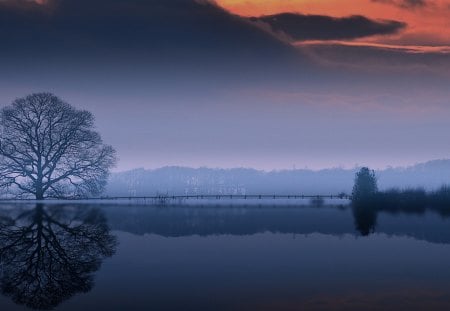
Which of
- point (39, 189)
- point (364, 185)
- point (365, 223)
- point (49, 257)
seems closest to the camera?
point (49, 257)

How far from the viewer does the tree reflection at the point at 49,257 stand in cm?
1745

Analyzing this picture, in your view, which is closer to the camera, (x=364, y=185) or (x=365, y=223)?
(x=365, y=223)

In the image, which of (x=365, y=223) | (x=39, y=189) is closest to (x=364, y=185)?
(x=365, y=223)

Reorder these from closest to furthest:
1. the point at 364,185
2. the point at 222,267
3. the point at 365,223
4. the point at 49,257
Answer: the point at 222,267
the point at 49,257
the point at 365,223
the point at 364,185

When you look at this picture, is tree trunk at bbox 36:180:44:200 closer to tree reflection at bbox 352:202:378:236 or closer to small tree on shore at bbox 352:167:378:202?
tree reflection at bbox 352:202:378:236

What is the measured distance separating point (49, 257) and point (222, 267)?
9252 millimetres

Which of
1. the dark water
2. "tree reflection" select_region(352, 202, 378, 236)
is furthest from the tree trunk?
"tree reflection" select_region(352, 202, 378, 236)

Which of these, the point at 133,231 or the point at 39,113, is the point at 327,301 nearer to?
the point at 133,231

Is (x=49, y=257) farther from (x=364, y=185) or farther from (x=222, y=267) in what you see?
(x=364, y=185)

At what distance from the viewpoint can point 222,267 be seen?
2198cm

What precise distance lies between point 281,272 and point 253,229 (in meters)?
16.3

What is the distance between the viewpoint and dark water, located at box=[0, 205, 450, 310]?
16406mm

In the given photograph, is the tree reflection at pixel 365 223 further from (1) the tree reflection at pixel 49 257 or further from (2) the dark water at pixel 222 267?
(1) the tree reflection at pixel 49 257

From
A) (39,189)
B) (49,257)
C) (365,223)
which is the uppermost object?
(39,189)
